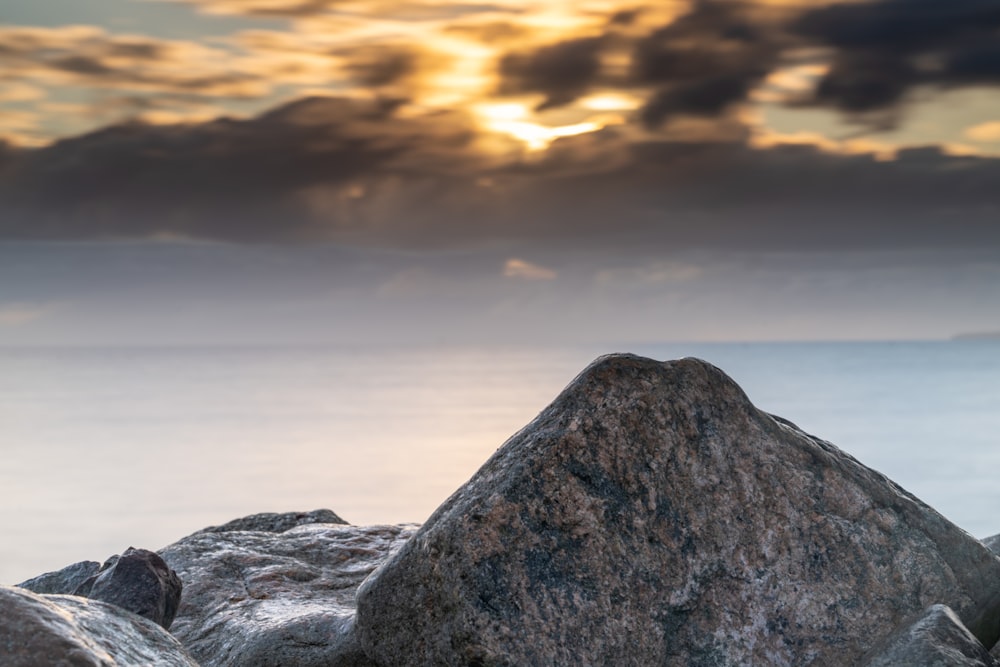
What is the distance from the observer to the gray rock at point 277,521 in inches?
445

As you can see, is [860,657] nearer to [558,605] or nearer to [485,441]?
[558,605]

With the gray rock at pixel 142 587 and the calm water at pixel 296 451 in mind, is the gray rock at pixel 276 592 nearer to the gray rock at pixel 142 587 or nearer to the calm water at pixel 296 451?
the gray rock at pixel 142 587

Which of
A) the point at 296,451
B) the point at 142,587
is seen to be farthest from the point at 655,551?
the point at 296,451

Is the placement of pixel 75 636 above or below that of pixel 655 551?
below

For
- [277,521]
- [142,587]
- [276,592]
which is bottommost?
[276,592]

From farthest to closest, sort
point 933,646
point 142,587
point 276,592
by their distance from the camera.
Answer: point 276,592 < point 142,587 < point 933,646

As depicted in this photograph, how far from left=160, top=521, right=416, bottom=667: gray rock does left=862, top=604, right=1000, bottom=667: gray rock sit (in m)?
3.38

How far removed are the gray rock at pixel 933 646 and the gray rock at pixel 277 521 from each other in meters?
6.53

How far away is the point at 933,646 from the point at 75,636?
16.1 ft

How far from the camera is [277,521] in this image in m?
11.5

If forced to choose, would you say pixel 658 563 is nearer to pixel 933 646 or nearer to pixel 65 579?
pixel 933 646

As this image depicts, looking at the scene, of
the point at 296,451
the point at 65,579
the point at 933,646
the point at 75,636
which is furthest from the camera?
the point at 296,451

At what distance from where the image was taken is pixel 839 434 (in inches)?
3696

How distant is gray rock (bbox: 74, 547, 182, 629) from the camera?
7445mm
